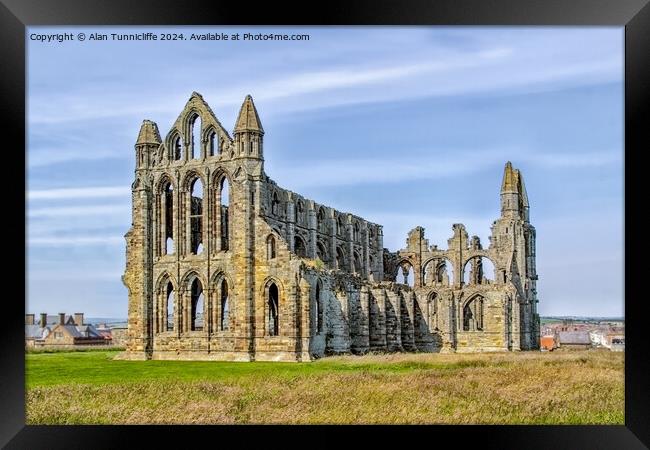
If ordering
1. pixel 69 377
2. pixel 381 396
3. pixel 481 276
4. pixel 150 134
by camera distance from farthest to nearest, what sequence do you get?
pixel 481 276, pixel 150 134, pixel 69 377, pixel 381 396

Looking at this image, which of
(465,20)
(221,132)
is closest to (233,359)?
(221,132)

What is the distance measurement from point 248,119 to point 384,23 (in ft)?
79.9

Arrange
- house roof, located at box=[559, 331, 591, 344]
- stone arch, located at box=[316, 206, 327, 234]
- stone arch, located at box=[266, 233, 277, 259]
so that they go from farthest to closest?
house roof, located at box=[559, 331, 591, 344], stone arch, located at box=[316, 206, 327, 234], stone arch, located at box=[266, 233, 277, 259]

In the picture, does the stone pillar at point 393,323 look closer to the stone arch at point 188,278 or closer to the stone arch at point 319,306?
the stone arch at point 319,306

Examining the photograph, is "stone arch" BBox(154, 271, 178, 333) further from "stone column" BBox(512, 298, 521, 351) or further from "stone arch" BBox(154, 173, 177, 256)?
"stone column" BBox(512, 298, 521, 351)

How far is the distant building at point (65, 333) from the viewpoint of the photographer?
61.2 meters

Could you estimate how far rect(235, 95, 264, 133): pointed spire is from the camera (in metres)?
44.1

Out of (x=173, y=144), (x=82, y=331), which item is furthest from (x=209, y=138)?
(x=82, y=331)

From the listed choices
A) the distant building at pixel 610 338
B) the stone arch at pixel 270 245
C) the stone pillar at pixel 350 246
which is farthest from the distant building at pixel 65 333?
the distant building at pixel 610 338

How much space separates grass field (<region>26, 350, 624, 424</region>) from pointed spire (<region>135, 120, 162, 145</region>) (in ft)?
47.2

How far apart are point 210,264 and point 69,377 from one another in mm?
13316

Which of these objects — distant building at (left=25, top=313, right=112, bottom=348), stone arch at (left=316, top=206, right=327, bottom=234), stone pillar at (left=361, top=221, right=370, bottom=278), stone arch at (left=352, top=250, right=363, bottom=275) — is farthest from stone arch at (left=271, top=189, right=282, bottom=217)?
distant building at (left=25, top=313, right=112, bottom=348)

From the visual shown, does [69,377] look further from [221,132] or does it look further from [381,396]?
[221,132]

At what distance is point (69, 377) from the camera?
32.6m
